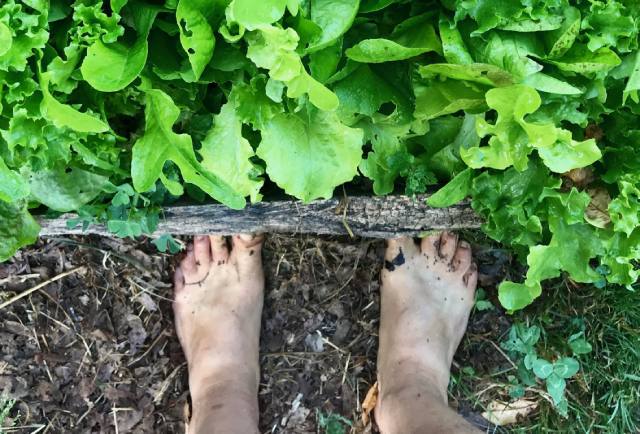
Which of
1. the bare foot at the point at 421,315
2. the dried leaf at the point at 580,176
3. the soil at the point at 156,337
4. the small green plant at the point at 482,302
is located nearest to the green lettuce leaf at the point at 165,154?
the dried leaf at the point at 580,176

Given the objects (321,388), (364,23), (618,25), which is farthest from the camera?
(321,388)

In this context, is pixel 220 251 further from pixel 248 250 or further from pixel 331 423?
pixel 331 423

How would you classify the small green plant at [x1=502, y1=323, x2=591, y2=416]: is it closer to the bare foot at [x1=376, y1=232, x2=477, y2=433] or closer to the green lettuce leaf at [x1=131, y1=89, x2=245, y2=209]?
the bare foot at [x1=376, y1=232, x2=477, y2=433]

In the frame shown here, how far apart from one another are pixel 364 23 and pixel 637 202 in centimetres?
54

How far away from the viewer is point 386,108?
128cm

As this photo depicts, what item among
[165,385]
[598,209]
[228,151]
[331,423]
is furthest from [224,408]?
[598,209]

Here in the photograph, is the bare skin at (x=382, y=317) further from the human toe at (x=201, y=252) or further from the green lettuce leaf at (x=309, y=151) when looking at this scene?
the green lettuce leaf at (x=309, y=151)

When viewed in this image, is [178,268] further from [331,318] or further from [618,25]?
[618,25]

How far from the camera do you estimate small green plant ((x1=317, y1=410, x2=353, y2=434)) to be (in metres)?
1.87

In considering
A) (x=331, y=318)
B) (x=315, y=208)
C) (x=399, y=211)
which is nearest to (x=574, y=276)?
(x=399, y=211)

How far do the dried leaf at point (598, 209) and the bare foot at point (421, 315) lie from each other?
0.67 meters

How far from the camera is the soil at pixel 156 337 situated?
179 cm

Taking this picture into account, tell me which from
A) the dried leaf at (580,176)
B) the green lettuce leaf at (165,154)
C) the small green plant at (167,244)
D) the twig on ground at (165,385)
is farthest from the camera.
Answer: the twig on ground at (165,385)

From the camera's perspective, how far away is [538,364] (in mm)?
1839
